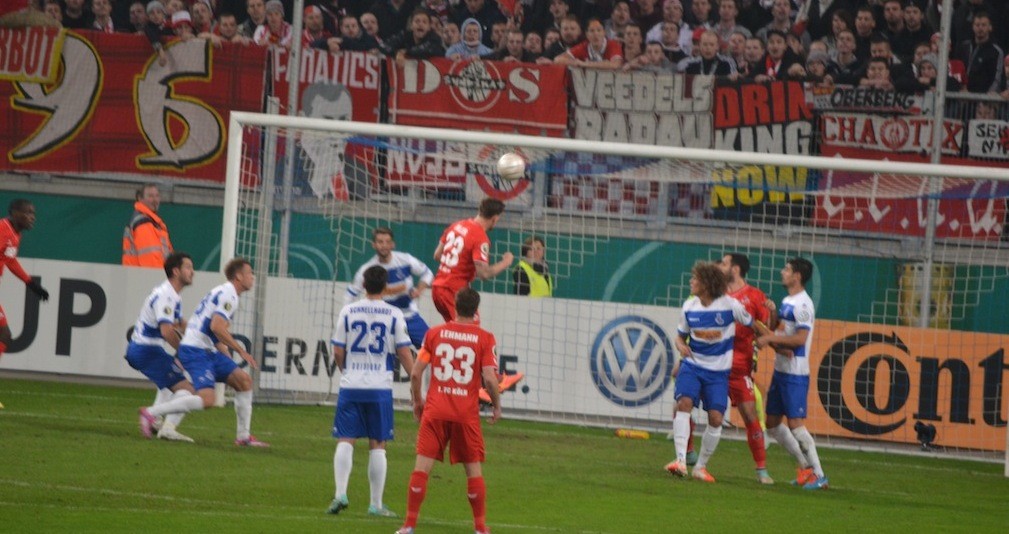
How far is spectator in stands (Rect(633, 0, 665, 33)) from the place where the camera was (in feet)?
64.9

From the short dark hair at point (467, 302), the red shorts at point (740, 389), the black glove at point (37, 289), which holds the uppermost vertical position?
the short dark hair at point (467, 302)

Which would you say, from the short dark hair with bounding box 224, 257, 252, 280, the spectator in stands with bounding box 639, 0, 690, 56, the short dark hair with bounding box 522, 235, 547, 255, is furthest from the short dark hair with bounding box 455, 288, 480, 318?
the spectator in stands with bounding box 639, 0, 690, 56

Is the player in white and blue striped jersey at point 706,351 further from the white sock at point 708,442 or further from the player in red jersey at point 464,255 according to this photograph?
the player in red jersey at point 464,255

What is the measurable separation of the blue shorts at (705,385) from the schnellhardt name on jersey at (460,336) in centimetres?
366

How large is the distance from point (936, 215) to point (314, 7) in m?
8.59

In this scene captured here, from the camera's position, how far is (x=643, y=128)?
57.6ft

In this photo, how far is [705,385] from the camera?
1236 centimetres

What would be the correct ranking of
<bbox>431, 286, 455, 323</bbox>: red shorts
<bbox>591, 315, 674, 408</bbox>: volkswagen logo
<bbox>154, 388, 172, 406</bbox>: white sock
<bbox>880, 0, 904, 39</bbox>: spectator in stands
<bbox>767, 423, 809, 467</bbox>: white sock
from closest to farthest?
<bbox>767, 423, 809, 467</bbox>: white sock → <bbox>154, 388, 172, 406</bbox>: white sock → <bbox>431, 286, 455, 323</bbox>: red shorts → <bbox>591, 315, 674, 408</bbox>: volkswagen logo → <bbox>880, 0, 904, 39</bbox>: spectator in stands

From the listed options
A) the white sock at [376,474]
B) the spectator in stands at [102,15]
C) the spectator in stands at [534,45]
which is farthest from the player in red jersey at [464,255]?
the spectator in stands at [102,15]

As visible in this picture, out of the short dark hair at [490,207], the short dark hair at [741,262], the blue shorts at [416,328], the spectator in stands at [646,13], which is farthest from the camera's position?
the spectator in stands at [646,13]

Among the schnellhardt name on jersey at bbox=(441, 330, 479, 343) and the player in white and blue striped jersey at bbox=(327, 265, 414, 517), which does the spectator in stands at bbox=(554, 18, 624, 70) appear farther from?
the schnellhardt name on jersey at bbox=(441, 330, 479, 343)

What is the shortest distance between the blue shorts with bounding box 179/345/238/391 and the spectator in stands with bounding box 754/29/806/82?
27.4ft

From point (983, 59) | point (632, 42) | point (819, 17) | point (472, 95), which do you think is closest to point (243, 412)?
point (472, 95)

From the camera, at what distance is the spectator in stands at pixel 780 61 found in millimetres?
18203
